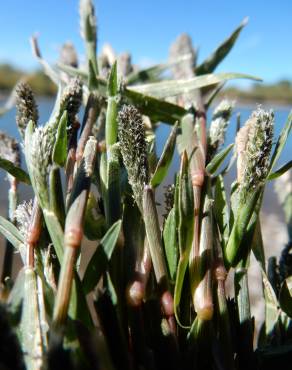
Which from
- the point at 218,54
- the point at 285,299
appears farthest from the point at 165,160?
the point at 218,54

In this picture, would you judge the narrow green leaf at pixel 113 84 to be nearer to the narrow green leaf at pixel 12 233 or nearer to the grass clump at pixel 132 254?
the grass clump at pixel 132 254

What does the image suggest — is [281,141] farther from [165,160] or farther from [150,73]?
[150,73]

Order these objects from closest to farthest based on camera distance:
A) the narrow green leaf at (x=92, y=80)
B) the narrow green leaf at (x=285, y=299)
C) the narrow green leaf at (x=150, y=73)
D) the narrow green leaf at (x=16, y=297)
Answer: the narrow green leaf at (x=16, y=297)
the narrow green leaf at (x=285, y=299)
the narrow green leaf at (x=92, y=80)
the narrow green leaf at (x=150, y=73)

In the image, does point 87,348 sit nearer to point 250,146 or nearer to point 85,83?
point 250,146

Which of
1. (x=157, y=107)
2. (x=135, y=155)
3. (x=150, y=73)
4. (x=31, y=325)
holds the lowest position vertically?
(x=31, y=325)

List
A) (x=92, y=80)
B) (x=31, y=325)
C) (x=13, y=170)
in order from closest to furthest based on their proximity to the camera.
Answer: (x=31, y=325) < (x=13, y=170) < (x=92, y=80)

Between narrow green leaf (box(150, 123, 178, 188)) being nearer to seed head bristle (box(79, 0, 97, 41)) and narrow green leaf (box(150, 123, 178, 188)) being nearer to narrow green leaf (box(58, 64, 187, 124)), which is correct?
narrow green leaf (box(58, 64, 187, 124))

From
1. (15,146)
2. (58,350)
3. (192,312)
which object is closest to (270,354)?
(192,312)

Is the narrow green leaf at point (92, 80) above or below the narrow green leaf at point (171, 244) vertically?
above

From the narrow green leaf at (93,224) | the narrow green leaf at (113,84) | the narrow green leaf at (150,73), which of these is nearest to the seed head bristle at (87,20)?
the narrow green leaf at (150,73)
